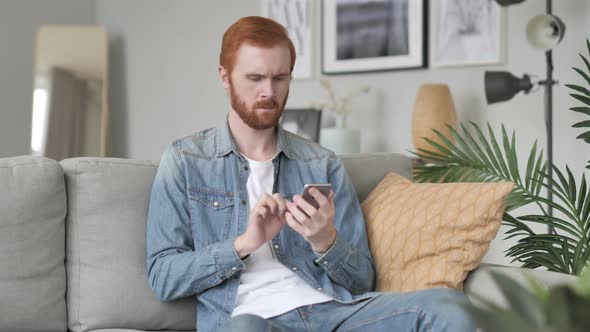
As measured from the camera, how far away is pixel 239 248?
176 centimetres

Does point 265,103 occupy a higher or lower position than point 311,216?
higher

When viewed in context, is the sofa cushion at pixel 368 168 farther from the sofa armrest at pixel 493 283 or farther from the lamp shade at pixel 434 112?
the lamp shade at pixel 434 112

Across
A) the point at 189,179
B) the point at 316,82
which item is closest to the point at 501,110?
the point at 316,82

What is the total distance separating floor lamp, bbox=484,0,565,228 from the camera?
328cm

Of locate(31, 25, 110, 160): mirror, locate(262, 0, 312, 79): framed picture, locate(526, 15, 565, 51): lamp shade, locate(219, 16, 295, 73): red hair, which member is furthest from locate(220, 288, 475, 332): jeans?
locate(31, 25, 110, 160): mirror

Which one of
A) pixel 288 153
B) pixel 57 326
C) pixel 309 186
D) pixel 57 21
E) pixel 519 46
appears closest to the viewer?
pixel 309 186

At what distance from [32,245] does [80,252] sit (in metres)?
0.12

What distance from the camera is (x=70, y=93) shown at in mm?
5449

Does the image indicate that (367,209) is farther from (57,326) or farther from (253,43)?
(57,326)

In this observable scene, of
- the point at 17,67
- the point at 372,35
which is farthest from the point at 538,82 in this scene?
the point at 17,67

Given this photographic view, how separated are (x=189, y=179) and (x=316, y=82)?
271cm

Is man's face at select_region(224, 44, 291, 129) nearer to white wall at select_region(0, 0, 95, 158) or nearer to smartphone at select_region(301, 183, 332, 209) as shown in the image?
smartphone at select_region(301, 183, 332, 209)

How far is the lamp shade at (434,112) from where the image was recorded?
12.1 ft

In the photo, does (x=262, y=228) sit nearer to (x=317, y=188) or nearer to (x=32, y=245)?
(x=317, y=188)
